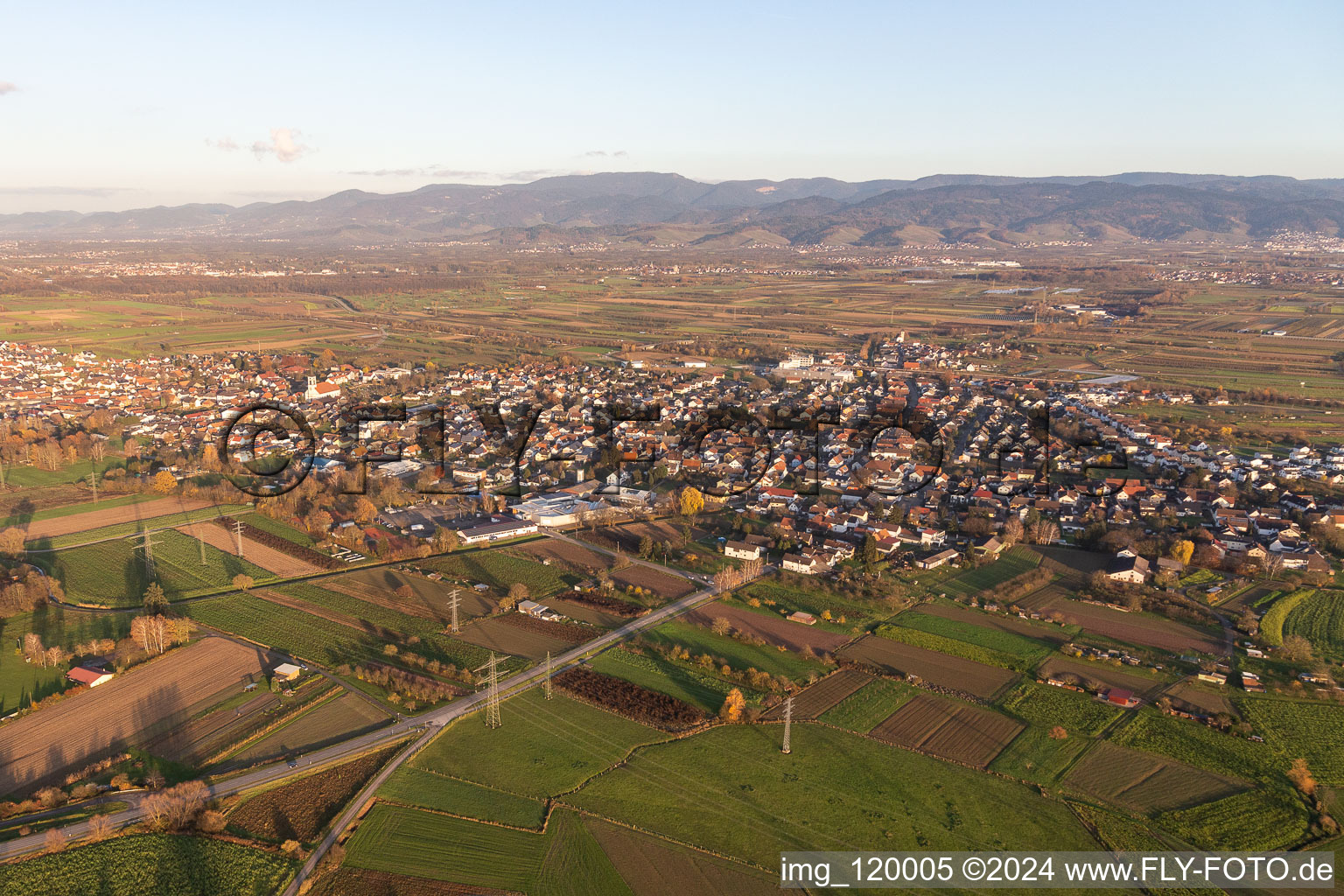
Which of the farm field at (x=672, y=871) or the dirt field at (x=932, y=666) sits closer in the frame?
the farm field at (x=672, y=871)

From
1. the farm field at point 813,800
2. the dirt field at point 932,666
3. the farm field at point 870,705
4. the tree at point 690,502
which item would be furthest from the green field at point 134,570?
the dirt field at point 932,666

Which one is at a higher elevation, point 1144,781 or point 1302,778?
point 1302,778

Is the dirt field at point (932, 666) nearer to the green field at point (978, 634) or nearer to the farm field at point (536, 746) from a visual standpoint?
the green field at point (978, 634)

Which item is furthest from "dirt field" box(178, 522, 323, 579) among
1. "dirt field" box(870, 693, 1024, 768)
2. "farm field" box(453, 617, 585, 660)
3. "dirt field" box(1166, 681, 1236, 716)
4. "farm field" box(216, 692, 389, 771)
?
"dirt field" box(1166, 681, 1236, 716)

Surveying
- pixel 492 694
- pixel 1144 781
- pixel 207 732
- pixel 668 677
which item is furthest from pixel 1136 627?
pixel 207 732

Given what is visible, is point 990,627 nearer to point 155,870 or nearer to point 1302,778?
point 1302,778

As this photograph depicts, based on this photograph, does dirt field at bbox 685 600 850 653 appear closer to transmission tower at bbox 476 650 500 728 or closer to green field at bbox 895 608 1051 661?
green field at bbox 895 608 1051 661
